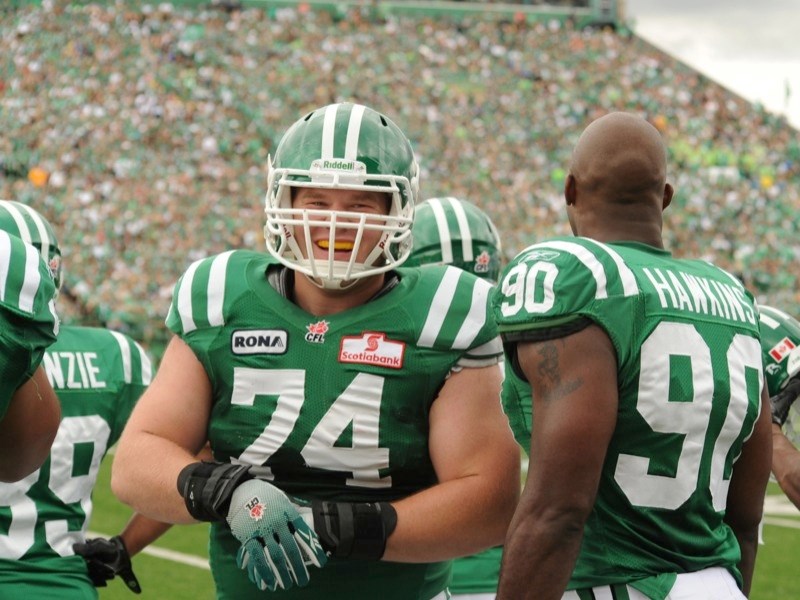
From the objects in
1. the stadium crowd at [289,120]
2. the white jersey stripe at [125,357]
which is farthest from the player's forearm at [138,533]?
the stadium crowd at [289,120]

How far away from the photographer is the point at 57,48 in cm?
2183

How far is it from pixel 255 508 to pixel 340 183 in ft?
2.19

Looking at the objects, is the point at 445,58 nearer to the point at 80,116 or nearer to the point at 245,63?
the point at 245,63

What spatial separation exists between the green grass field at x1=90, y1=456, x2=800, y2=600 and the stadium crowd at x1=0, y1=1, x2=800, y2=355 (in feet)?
22.6

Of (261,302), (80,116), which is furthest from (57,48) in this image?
(261,302)

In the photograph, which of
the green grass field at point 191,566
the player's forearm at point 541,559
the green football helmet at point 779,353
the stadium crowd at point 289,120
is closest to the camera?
the player's forearm at point 541,559

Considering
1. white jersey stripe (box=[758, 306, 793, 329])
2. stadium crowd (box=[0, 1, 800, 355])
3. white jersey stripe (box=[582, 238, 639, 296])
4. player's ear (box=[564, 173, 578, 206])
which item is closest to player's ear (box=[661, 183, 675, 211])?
player's ear (box=[564, 173, 578, 206])

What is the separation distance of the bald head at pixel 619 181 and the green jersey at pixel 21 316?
39.2 inches

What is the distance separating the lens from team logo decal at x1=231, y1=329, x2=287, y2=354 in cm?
234

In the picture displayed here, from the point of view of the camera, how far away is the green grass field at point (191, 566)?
6.97 meters

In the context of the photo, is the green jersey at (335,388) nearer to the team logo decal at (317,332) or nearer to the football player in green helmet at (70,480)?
the team logo decal at (317,332)

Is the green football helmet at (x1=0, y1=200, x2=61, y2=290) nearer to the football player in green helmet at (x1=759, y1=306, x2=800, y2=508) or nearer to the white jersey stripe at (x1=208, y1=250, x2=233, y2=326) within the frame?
the white jersey stripe at (x1=208, y1=250, x2=233, y2=326)

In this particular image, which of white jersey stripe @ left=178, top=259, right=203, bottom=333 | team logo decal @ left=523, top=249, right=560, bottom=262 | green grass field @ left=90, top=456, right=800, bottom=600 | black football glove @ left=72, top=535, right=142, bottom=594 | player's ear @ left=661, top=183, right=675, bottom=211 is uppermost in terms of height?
player's ear @ left=661, top=183, right=675, bottom=211

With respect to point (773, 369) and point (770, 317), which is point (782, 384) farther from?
point (770, 317)
